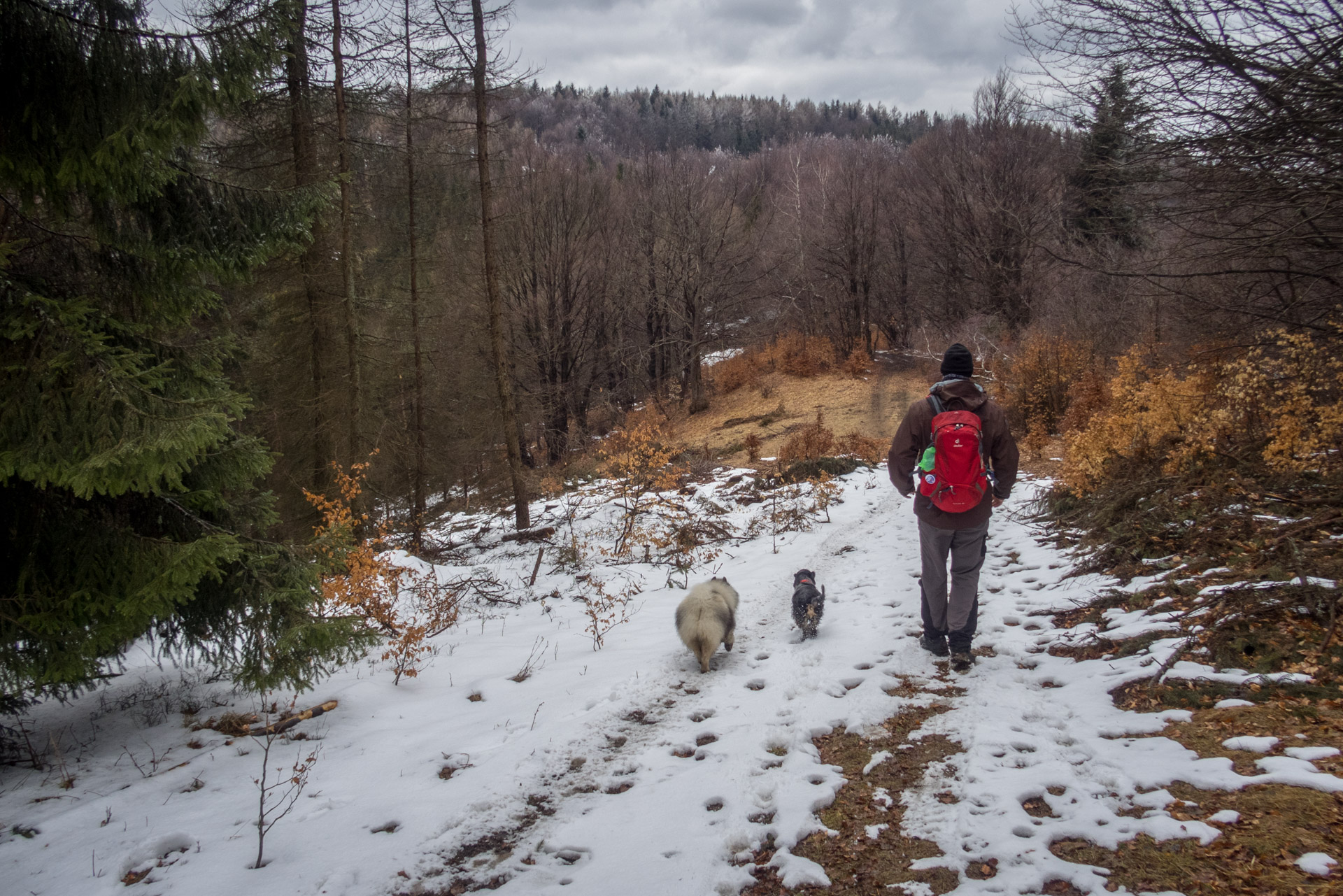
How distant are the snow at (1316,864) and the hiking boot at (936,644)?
8.97 ft

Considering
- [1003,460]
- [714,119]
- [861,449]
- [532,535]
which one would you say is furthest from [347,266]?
[714,119]

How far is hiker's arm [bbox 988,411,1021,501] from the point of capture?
4.79 metres

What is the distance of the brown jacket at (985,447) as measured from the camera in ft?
15.7

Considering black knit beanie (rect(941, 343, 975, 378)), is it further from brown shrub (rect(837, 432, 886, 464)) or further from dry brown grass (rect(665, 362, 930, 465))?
dry brown grass (rect(665, 362, 930, 465))

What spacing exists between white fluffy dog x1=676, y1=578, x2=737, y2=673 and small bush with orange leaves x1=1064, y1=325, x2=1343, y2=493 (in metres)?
5.01

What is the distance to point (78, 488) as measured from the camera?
3.20 m

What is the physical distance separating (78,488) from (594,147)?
6837cm

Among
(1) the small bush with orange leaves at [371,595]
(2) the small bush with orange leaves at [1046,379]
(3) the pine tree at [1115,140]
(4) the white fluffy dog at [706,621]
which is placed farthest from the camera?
(2) the small bush with orange leaves at [1046,379]

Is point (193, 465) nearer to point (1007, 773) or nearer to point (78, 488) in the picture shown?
point (78, 488)

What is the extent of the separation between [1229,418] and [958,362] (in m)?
3.93

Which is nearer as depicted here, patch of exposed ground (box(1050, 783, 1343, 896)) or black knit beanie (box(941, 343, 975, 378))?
patch of exposed ground (box(1050, 783, 1343, 896))

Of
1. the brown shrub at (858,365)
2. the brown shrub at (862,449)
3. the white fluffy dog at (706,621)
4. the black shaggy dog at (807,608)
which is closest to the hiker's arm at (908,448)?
the black shaggy dog at (807,608)

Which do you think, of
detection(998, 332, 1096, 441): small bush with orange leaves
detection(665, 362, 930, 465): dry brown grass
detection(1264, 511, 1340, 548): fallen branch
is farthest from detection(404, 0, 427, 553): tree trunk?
detection(998, 332, 1096, 441): small bush with orange leaves

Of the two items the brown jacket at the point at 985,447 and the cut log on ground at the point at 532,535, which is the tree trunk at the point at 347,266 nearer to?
the cut log on ground at the point at 532,535
